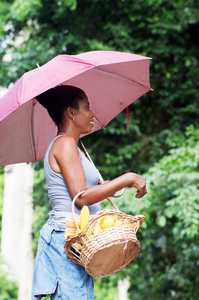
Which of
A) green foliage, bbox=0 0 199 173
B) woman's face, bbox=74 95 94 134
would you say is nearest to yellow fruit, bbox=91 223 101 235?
woman's face, bbox=74 95 94 134

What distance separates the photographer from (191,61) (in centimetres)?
638

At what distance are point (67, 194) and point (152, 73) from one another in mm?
4773

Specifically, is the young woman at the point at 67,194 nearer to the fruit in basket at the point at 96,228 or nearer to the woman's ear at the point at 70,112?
the woman's ear at the point at 70,112

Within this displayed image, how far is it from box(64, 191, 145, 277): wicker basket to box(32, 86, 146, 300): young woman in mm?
84

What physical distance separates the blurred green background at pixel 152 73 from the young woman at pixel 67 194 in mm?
3603

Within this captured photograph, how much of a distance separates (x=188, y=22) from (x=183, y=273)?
318cm

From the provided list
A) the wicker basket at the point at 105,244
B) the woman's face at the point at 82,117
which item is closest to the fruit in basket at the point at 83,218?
the wicker basket at the point at 105,244

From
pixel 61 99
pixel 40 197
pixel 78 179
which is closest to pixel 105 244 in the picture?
pixel 78 179

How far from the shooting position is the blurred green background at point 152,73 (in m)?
6.16

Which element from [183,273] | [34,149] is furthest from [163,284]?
[34,149]

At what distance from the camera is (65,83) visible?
292cm

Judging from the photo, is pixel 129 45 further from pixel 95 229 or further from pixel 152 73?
pixel 95 229

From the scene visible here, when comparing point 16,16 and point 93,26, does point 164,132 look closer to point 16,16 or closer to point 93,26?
point 93,26

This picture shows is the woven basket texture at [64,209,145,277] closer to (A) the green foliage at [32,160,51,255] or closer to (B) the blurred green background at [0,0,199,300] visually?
(B) the blurred green background at [0,0,199,300]
